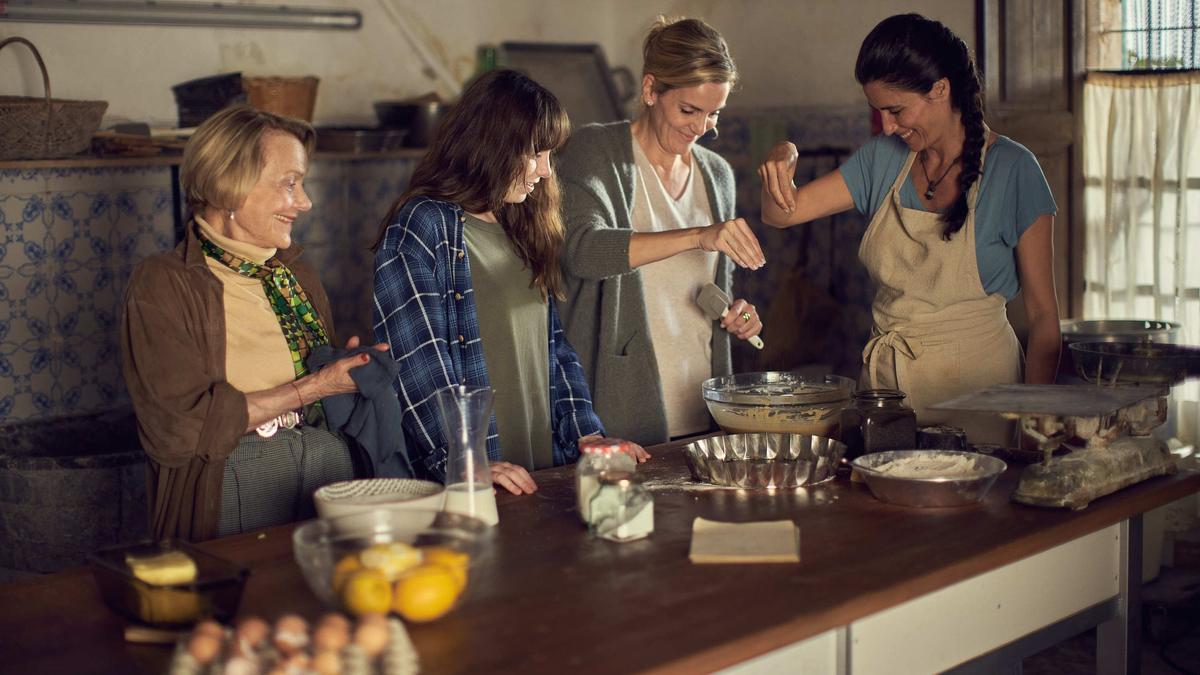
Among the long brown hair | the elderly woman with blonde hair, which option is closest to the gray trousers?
the elderly woman with blonde hair

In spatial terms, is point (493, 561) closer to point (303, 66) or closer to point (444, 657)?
point (444, 657)

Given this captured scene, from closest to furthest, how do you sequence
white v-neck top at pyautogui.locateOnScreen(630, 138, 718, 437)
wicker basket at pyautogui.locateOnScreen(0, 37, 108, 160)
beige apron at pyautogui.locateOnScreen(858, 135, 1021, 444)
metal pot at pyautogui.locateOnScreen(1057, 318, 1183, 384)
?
beige apron at pyautogui.locateOnScreen(858, 135, 1021, 444) < white v-neck top at pyautogui.locateOnScreen(630, 138, 718, 437) < metal pot at pyautogui.locateOnScreen(1057, 318, 1183, 384) < wicker basket at pyautogui.locateOnScreen(0, 37, 108, 160)

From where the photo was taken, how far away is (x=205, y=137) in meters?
2.85

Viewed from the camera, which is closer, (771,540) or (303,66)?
(771,540)

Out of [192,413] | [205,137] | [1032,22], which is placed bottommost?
Result: [192,413]

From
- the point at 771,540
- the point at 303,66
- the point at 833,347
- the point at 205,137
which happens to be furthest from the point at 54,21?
the point at 771,540

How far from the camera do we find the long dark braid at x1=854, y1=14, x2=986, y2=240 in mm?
3039

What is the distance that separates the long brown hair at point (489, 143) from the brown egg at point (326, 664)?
148 centimetres

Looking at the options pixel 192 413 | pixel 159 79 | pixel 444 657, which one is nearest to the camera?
pixel 444 657

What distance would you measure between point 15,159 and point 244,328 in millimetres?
2013

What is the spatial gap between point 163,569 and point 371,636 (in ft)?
1.51

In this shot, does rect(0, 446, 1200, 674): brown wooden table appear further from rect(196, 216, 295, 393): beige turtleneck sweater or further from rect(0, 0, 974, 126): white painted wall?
rect(0, 0, 974, 126): white painted wall

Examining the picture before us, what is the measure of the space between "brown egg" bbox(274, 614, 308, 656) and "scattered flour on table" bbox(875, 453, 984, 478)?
1.23m

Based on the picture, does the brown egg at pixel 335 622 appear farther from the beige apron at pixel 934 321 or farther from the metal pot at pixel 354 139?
the metal pot at pixel 354 139
